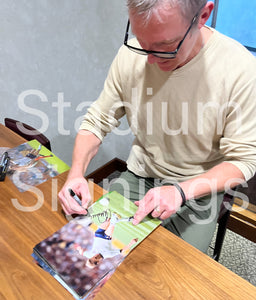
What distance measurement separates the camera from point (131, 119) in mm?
1085

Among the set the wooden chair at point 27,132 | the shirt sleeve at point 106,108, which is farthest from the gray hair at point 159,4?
the wooden chair at point 27,132

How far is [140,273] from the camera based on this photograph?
63cm

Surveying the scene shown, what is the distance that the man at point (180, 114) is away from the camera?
710 millimetres

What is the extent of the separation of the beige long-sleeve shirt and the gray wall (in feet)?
2.11

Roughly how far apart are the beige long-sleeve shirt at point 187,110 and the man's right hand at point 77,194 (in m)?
0.27

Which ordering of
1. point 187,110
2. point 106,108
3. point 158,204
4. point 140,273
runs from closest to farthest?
1. point 140,273
2. point 158,204
3. point 187,110
4. point 106,108

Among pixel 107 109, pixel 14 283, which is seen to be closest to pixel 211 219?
pixel 107 109

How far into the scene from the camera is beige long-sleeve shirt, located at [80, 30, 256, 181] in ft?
2.75

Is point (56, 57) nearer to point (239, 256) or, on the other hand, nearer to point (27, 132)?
point (27, 132)

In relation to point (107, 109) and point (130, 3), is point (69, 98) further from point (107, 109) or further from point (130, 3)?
point (130, 3)

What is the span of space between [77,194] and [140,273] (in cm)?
32

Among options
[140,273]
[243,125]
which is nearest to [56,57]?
[243,125]

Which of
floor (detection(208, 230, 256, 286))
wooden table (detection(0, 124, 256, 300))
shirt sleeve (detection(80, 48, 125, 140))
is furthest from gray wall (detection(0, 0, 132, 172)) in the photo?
floor (detection(208, 230, 256, 286))

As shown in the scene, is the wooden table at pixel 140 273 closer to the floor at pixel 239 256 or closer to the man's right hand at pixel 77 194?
the man's right hand at pixel 77 194
